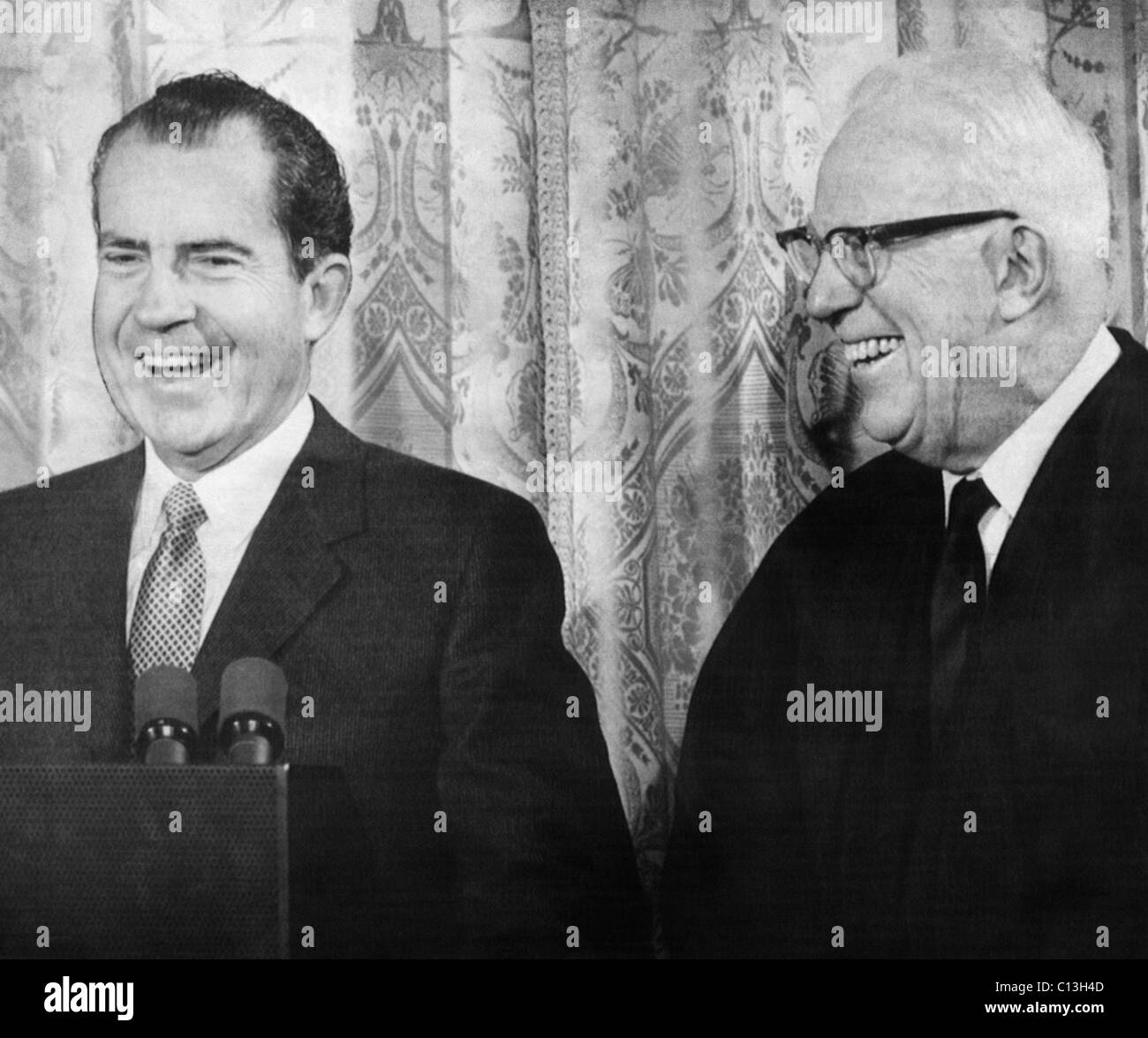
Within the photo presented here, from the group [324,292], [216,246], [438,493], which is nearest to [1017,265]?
[438,493]

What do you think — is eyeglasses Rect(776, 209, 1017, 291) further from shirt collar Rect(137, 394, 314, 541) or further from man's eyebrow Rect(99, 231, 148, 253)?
man's eyebrow Rect(99, 231, 148, 253)

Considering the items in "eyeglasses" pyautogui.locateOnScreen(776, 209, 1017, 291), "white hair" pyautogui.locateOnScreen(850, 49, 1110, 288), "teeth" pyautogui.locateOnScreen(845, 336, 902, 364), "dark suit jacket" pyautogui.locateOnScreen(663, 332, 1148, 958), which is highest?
"white hair" pyautogui.locateOnScreen(850, 49, 1110, 288)

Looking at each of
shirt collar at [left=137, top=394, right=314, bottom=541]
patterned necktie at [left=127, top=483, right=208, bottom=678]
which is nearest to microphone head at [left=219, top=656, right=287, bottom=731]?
patterned necktie at [left=127, top=483, right=208, bottom=678]

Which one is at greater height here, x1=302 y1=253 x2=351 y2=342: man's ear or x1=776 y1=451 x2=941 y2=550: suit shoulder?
x1=302 y1=253 x2=351 y2=342: man's ear

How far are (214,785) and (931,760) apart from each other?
173 cm

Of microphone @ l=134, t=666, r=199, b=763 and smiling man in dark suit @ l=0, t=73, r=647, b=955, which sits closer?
microphone @ l=134, t=666, r=199, b=763

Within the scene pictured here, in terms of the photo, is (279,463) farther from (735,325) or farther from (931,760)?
(931,760)

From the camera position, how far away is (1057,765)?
164 inches

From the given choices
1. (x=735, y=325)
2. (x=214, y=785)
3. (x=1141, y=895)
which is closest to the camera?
(x=214, y=785)

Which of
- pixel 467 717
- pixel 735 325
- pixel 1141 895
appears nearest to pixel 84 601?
pixel 467 717

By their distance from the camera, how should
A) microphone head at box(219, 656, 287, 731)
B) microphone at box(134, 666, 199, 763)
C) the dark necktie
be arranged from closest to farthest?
microphone at box(134, 666, 199, 763) → microphone head at box(219, 656, 287, 731) → the dark necktie

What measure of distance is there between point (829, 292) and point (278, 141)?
1.46 m

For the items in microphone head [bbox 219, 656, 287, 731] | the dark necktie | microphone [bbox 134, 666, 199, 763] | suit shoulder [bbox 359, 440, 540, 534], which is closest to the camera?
microphone [bbox 134, 666, 199, 763]

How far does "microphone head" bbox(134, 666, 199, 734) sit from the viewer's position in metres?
4.12
